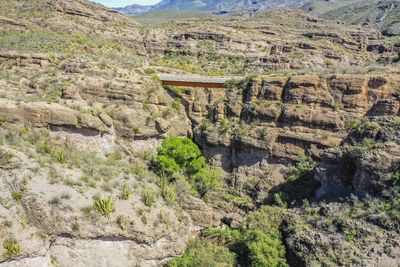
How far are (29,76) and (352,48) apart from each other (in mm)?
55739

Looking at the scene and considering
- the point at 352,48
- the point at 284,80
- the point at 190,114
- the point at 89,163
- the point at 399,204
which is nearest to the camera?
the point at 399,204

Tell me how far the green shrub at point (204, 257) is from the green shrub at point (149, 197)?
12.8 feet

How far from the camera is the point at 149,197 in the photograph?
24062mm

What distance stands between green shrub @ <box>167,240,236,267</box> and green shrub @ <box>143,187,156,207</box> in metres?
3.91

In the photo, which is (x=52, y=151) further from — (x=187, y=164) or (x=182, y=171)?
(x=187, y=164)

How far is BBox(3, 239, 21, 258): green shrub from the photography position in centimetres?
1808

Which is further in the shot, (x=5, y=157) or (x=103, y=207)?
(x=5, y=157)

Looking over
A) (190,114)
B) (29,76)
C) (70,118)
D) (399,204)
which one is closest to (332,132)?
(399,204)

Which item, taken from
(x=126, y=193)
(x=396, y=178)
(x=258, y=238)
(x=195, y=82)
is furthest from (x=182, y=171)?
(x=396, y=178)

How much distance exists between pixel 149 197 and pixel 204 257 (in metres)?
5.35

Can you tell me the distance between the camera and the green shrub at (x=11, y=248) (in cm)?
1808

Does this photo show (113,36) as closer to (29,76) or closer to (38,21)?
(38,21)

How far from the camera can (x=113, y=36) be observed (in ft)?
191

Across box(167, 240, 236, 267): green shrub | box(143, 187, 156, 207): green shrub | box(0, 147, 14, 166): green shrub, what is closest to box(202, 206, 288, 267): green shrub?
box(167, 240, 236, 267): green shrub
